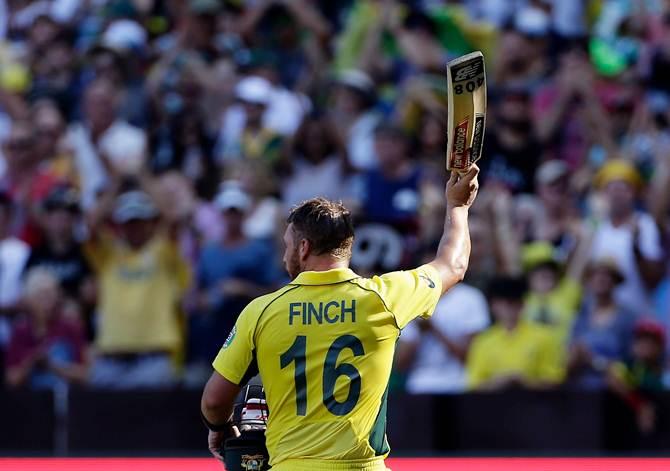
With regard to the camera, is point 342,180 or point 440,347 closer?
point 440,347

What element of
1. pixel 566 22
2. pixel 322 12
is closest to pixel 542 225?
pixel 566 22

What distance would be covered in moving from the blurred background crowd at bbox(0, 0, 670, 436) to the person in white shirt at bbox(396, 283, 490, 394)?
0.05 ft

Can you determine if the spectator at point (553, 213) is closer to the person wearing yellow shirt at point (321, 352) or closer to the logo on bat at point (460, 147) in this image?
the logo on bat at point (460, 147)

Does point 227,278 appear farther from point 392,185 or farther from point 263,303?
point 263,303

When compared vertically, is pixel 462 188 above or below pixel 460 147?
below

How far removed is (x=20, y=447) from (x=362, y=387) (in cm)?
588

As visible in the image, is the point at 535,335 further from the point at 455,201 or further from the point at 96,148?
the point at 455,201

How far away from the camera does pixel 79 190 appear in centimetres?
1066

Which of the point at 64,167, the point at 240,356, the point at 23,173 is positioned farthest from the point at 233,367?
the point at 23,173

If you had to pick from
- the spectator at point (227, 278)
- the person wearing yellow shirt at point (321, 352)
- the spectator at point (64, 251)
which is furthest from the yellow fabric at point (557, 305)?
the person wearing yellow shirt at point (321, 352)

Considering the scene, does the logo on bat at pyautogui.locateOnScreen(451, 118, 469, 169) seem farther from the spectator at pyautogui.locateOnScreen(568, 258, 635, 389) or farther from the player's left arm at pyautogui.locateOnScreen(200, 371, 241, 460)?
the spectator at pyautogui.locateOnScreen(568, 258, 635, 389)

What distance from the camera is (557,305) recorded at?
30.2ft

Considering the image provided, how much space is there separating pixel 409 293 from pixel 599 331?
5155 mm

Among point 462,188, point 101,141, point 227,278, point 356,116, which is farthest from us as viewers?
point 101,141
